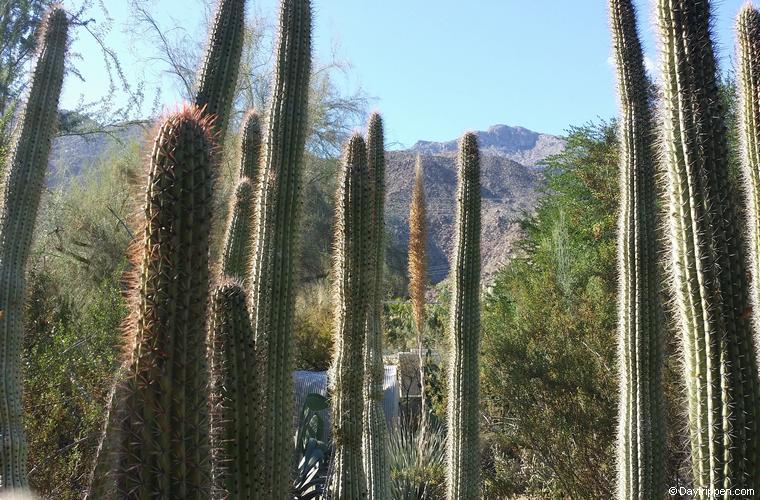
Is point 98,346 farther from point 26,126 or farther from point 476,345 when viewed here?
point 476,345

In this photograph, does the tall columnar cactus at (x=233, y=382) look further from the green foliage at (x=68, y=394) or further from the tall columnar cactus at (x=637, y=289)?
the green foliage at (x=68, y=394)

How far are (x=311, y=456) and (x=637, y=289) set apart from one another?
3463 mm

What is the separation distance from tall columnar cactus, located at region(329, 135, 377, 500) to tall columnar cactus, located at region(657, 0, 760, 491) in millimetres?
1894

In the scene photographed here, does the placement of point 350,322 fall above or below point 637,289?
below

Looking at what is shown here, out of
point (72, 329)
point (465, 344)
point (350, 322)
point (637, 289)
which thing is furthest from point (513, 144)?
point (350, 322)

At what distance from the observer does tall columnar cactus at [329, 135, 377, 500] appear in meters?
4.08

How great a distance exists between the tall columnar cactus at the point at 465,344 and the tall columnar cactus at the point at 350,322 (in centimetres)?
96

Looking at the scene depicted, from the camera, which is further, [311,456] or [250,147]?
[311,456]

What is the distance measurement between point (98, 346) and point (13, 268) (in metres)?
2.46

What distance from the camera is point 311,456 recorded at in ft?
20.9

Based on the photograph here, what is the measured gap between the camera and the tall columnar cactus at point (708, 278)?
A: 2557 mm

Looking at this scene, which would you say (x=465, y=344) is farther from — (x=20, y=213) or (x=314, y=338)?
(x=314, y=338)

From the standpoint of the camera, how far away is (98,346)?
7.32m

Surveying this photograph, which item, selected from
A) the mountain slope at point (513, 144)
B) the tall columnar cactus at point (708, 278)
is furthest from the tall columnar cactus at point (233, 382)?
the mountain slope at point (513, 144)
